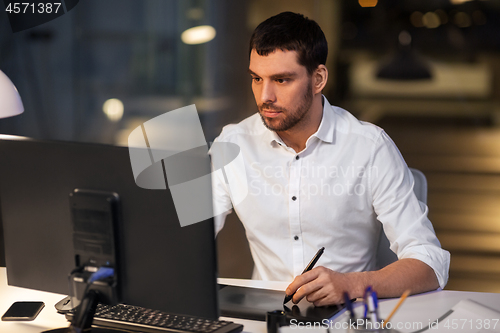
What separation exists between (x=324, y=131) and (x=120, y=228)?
0.91 meters

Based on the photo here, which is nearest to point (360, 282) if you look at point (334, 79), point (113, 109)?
point (334, 79)

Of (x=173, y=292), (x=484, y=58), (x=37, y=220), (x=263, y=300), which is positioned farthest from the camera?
(x=484, y=58)

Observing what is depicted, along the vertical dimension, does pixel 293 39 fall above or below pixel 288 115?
above

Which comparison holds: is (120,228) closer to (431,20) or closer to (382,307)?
(382,307)

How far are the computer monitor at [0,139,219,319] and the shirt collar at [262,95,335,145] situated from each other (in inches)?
32.8

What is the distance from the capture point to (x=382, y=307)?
1.22m

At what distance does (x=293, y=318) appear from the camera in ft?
3.72

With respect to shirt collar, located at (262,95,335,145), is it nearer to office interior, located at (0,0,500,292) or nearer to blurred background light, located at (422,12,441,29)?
office interior, located at (0,0,500,292)

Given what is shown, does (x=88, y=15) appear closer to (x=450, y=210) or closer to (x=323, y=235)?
(x=323, y=235)

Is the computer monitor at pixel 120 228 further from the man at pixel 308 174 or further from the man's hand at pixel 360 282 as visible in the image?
the man at pixel 308 174

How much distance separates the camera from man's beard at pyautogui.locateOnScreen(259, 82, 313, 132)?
166cm

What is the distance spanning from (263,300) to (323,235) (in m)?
0.46

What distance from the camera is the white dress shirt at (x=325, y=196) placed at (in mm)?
1626

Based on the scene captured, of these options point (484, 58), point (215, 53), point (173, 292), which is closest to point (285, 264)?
point (173, 292)
